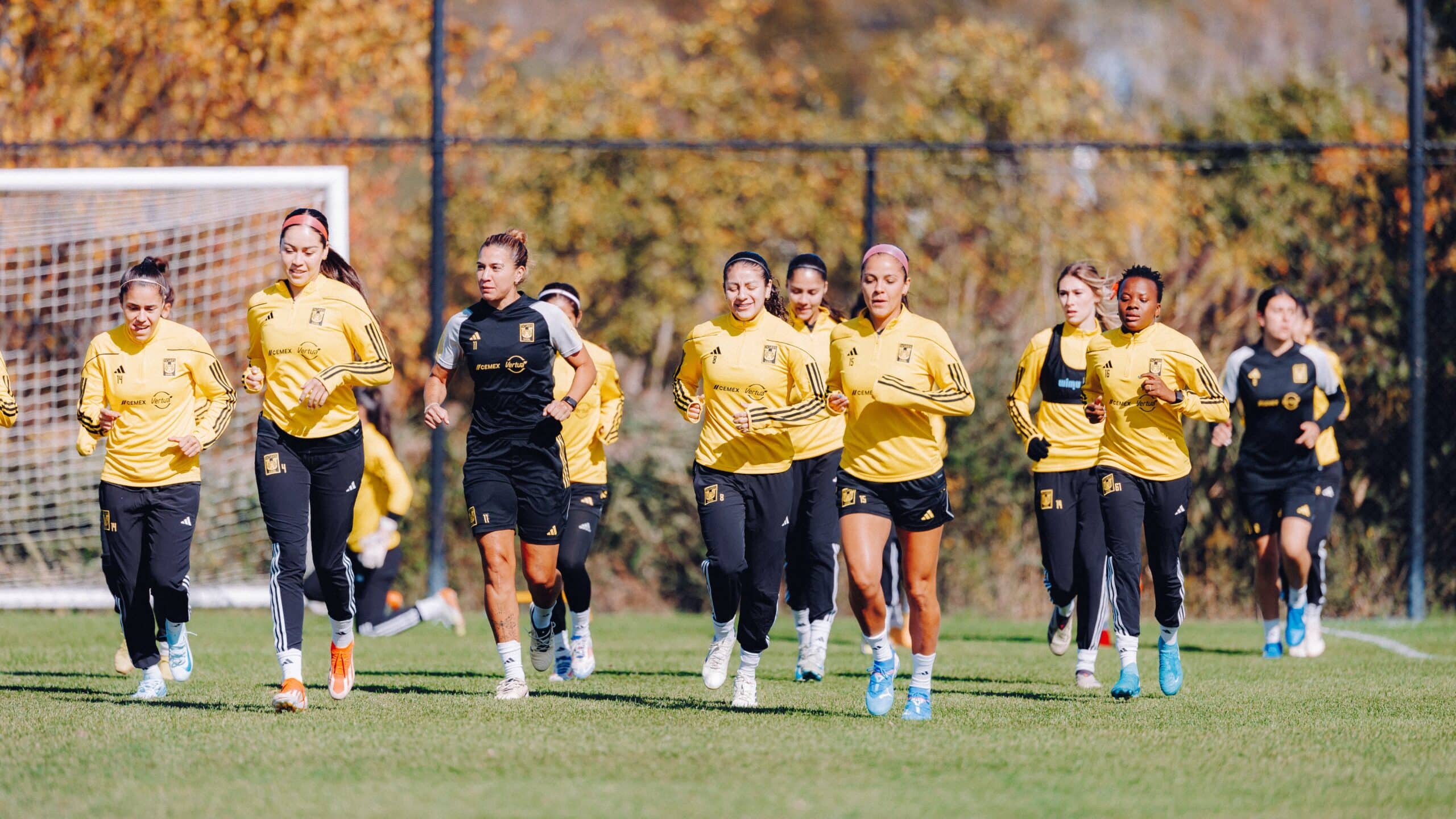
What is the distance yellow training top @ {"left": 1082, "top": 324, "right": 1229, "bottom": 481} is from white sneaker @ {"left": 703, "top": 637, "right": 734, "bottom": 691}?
211 cm

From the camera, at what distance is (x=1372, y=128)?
20.0m

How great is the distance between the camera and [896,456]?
7.34 metres

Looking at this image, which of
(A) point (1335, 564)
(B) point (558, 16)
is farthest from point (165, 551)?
(B) point (558, 16)

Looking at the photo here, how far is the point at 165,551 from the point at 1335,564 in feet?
29.1

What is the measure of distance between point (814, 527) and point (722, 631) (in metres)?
1.50

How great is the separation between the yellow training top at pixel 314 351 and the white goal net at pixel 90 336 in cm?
498

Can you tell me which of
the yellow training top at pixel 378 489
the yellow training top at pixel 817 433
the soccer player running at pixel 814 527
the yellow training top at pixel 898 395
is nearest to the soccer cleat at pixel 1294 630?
the soccer player running at pixel 814 527

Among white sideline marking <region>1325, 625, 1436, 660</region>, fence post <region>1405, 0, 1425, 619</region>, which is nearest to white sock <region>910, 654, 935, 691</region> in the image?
white sideline marking <region>1325, 625, 1436, 660</region>

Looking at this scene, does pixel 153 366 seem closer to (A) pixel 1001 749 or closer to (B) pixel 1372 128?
(A) pixel 1001 749

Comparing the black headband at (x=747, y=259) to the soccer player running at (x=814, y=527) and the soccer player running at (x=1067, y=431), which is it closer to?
the soccer player running at (x=814, y=527)

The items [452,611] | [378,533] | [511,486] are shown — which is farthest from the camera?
[452,611]

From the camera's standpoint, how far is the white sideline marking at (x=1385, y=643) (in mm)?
10289

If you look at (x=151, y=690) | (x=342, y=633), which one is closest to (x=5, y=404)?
(x=151, y=690)

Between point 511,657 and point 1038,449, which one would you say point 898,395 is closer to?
point 1038,449
